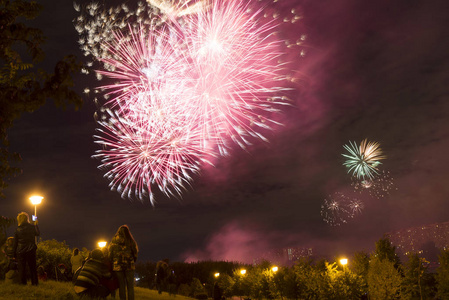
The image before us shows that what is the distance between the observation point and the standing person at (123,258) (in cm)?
1038

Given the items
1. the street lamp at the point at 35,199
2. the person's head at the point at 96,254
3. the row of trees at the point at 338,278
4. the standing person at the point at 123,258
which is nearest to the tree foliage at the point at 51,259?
the row of trees at the point at 338,278

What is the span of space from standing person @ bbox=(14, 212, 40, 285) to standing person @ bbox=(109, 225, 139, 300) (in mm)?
2826

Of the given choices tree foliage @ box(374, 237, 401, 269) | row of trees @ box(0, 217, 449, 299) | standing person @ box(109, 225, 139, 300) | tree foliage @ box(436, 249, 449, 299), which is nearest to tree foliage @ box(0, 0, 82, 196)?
standing person @ box(109, 225, 139, 300)

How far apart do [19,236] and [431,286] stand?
32.5 m

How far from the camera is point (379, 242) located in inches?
1423

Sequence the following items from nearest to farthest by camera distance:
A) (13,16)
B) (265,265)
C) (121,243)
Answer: (13,16)
(121,243)
(265,265)

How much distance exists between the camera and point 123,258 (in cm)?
1039

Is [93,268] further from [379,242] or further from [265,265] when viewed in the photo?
[265,265]

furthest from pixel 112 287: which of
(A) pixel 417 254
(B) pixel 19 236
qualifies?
(A) pixel 417 254

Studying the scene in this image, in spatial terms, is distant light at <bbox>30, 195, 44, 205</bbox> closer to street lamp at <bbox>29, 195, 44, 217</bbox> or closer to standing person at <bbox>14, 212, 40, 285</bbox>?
street lamp at <bbox>29, 195, 44, 217</bbox>

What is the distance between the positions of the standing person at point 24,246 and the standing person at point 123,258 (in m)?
2.83

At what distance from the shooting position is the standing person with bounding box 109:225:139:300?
10.4 m

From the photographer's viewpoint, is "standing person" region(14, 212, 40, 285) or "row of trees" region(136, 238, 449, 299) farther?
"row of trees" region(136, 238, 449, 299)

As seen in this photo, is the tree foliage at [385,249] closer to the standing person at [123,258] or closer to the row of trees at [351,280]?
the row of trees at [351,280]
